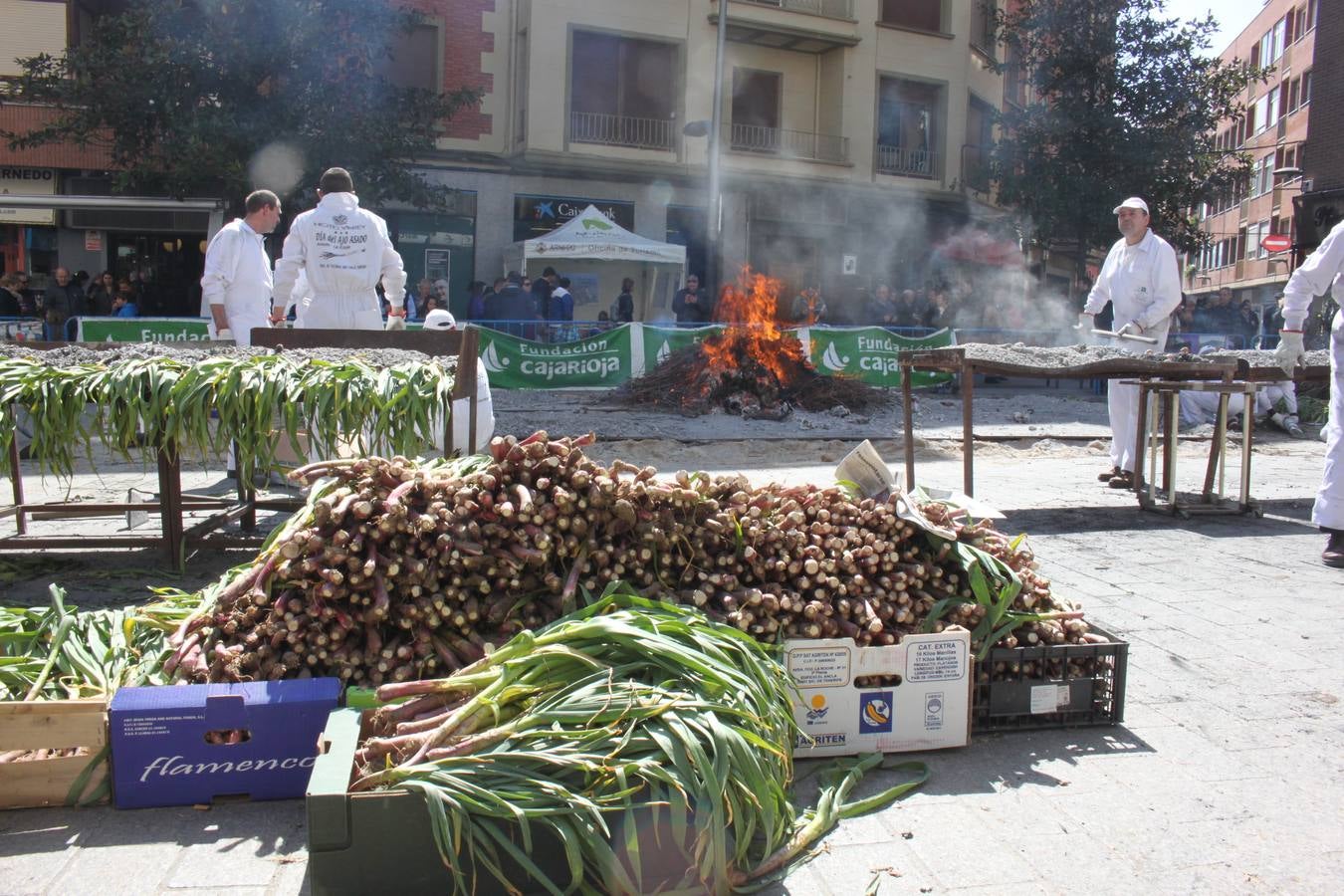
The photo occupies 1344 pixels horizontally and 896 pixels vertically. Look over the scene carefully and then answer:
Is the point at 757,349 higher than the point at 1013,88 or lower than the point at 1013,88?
lower

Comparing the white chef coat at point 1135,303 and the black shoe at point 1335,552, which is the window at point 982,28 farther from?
the black shoe at point 1335,552

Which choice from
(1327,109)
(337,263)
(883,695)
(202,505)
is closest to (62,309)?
(337,263)

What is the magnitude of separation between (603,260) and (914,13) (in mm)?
12484

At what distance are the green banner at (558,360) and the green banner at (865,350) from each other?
2980 mm

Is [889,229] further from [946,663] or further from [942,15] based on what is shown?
[946,663]

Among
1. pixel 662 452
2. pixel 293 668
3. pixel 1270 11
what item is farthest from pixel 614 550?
pixel 1270 11

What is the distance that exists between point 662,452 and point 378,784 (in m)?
8.55

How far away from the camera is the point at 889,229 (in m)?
28.3

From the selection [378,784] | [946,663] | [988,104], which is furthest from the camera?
[988,104]

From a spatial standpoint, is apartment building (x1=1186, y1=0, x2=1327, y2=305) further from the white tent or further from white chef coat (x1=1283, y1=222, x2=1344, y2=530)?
white chef coat (x1=1283, y1=222, x2=1344, y2=530)

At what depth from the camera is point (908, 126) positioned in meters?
28.7

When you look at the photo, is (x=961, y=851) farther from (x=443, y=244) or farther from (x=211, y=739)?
(x=443, y=244)

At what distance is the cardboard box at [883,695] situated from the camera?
333 centimetres

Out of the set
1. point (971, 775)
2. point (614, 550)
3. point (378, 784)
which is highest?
point (614, 550)
